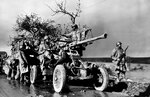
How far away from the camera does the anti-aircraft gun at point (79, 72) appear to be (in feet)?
38.0

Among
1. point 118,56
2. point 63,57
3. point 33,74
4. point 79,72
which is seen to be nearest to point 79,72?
point 79,72

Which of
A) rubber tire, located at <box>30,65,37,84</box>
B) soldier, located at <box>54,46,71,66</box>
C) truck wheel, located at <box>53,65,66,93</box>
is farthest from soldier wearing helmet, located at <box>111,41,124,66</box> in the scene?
truck wheel, located at <box>53,65,66,93</box>

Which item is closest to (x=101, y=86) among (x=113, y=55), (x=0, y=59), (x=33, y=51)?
(x=113, y=55)

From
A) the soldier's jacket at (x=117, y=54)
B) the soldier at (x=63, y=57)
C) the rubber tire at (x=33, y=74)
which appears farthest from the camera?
the soldier's jacket at (x=117, y=54)

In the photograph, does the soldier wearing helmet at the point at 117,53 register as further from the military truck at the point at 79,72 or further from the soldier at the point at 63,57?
the soldier at the point at 63,57

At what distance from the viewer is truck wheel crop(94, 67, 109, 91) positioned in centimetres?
1206

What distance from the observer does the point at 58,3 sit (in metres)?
39.0

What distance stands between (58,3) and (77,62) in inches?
1063

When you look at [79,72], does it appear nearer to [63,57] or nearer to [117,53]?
[63,57]

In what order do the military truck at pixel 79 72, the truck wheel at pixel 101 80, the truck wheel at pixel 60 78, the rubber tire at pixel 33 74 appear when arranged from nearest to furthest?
the truck wheel at pixel 60 78 < the military truck at pixel 79 72 < the truck wheel at pixel 101 80 < the rubber tire at pixel 33 74

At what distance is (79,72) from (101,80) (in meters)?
0.99

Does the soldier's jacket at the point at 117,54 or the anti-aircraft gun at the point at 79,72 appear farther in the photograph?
the soldier's jacket at the point at 117,54

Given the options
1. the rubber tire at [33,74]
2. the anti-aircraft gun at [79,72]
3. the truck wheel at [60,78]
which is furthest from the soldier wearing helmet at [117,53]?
the truck wheel at [60,78]

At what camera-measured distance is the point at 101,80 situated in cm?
1252
